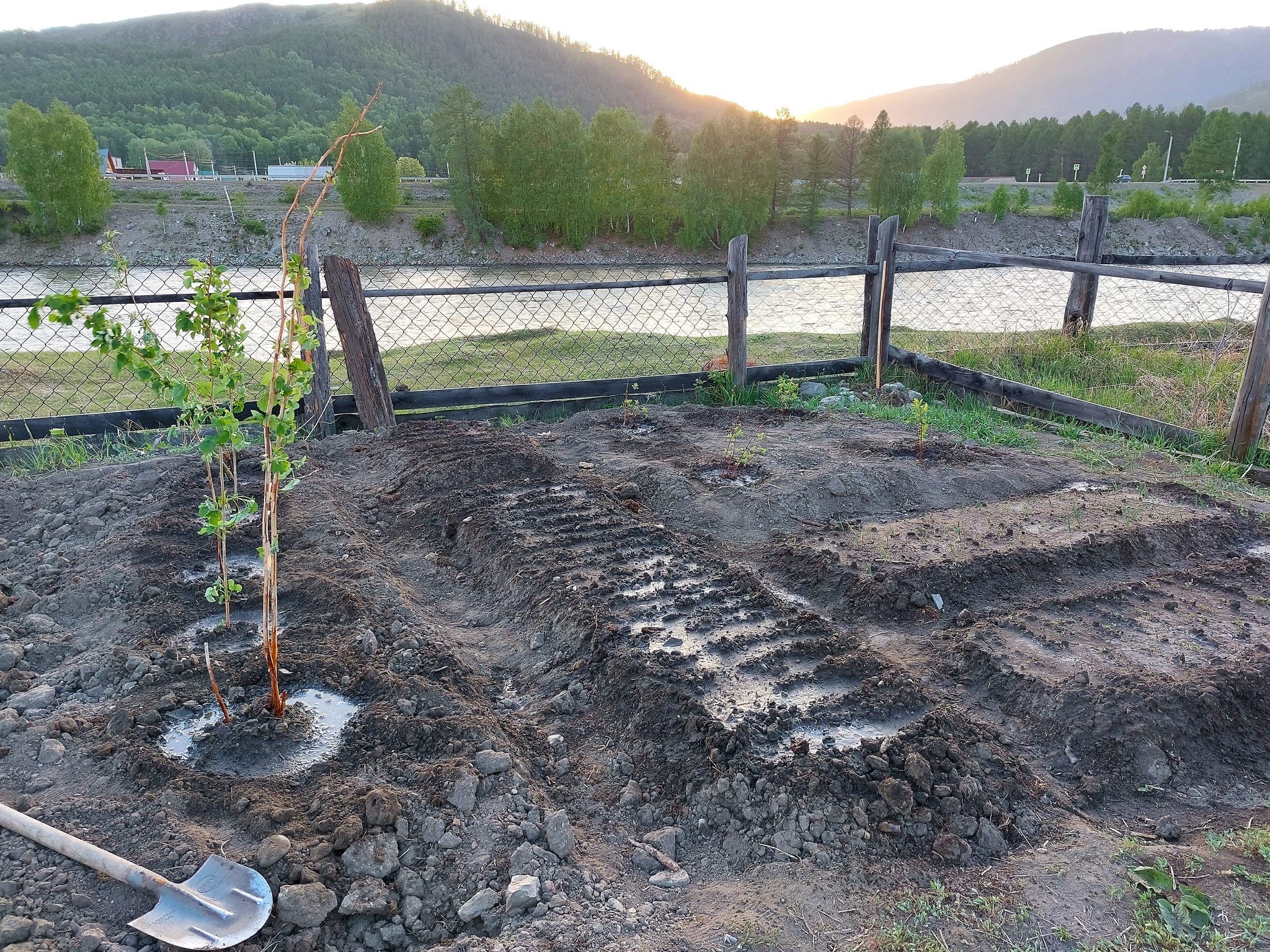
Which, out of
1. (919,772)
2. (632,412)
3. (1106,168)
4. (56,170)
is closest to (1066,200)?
(1106,168)

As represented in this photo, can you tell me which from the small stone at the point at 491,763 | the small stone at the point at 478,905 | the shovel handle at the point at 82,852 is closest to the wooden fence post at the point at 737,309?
the small stone at the point at 491,763

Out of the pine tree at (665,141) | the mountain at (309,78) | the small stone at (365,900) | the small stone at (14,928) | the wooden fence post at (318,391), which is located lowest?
the small stone at (365,900)

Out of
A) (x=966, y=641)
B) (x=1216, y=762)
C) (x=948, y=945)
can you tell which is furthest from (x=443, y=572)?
(x=1216, y=762)

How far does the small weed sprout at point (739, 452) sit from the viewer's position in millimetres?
5426

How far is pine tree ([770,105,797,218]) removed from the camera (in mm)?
41062

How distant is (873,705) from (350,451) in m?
4.34

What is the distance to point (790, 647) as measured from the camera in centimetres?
334

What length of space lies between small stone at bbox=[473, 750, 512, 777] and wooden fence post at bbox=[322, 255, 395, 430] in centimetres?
411

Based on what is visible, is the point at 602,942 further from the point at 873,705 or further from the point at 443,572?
the point at 443,572

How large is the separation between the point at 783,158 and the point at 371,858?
143 feet

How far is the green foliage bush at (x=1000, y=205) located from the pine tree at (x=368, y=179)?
30.0 meters

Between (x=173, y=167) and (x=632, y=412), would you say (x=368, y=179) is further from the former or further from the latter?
(x=173, y=167)

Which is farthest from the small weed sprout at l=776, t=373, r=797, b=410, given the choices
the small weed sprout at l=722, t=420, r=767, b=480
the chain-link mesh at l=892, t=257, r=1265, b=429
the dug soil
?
the dug soil

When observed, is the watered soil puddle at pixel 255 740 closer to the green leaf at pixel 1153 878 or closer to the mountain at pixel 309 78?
the green leaf at pixel 1153 878
